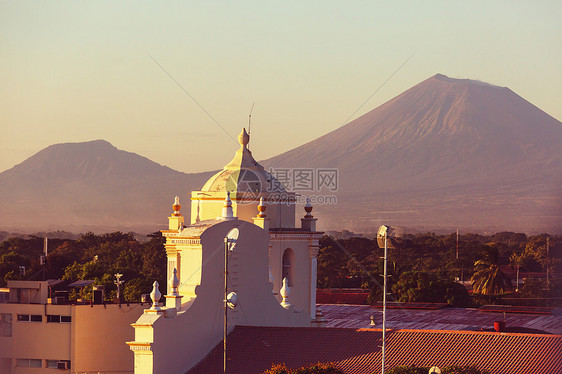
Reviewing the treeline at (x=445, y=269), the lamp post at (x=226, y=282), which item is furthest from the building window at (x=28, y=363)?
the treeline at (x=445, y=269)

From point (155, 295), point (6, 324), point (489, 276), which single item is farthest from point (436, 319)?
point (489, 276)

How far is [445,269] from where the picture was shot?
14150cm

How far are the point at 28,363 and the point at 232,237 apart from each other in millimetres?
16681

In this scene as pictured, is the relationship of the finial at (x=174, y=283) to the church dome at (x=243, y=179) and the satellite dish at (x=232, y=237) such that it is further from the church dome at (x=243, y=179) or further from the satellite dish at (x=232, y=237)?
the church dome at (x=243, y=179)

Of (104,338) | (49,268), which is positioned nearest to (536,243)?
(49,268)

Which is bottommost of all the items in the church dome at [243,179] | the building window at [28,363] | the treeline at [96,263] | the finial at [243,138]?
the building window at [28,363]

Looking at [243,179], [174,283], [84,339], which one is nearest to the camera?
[174,283]

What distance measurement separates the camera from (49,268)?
109 metres

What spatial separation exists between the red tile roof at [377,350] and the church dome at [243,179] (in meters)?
9.67

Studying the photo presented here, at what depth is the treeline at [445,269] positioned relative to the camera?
8562cm

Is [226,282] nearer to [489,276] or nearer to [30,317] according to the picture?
[30,317]

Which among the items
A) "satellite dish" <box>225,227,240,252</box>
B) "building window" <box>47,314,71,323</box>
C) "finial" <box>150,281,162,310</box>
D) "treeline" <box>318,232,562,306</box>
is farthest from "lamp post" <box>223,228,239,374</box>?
"treeline" <box>318,232,562,306</box>

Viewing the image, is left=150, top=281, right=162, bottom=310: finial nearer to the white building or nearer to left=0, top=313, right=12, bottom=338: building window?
the white building

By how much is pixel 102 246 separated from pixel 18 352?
307 ft
